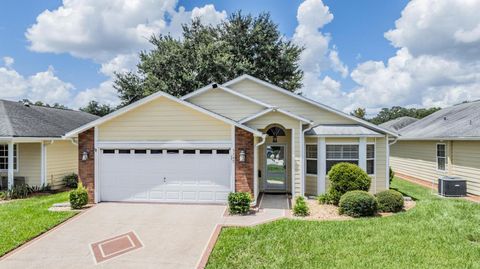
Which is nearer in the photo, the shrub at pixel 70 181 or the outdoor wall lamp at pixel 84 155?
the outdoor wall lamp at pixel 84 155

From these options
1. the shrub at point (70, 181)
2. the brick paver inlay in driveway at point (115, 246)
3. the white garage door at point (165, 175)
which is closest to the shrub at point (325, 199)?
the white garage door at point (165, 175)

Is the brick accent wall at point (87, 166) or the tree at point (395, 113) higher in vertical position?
the tree at point (395, 113)

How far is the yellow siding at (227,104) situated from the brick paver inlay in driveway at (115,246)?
814cm

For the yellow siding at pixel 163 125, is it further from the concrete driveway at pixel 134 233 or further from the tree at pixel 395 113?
the tree at pixel 395 113

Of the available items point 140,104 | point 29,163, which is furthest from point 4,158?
point 140,104

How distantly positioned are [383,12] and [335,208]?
12882 millimetres

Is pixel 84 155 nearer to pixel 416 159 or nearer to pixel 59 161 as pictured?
pixel 59 161

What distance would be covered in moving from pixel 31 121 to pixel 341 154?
17.2 metres

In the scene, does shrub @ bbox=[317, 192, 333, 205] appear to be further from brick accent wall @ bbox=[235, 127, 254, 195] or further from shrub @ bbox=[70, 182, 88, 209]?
shrub @ bbox=[70, 182, 88, 209]

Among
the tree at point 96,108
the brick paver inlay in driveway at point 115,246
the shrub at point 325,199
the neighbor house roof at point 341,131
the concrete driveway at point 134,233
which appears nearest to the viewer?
the concrete driveway at point 134,233

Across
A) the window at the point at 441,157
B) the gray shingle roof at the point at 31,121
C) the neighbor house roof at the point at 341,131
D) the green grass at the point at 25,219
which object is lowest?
the green grass at the point at 25,219

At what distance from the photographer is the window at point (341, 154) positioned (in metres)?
14.2

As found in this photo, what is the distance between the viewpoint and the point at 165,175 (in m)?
12.9

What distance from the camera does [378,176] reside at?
14703mm
